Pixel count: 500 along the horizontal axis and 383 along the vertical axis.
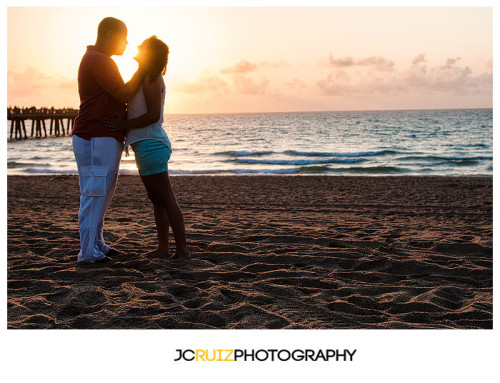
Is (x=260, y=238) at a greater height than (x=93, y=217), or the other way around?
(x=93, y=217)

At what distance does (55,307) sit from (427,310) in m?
2.38

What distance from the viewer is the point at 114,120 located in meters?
3.72

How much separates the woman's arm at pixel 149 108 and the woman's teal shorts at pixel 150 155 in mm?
148

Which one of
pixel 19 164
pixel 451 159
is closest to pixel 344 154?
pixel 451 159

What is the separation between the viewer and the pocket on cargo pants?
149 inches

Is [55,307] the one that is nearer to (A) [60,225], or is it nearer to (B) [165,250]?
(B) [165,250]

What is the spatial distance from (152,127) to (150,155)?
0.21m

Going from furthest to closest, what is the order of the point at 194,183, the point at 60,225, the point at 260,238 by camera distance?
the point at 194,183 < the point at 60,225 < the point at 260,238

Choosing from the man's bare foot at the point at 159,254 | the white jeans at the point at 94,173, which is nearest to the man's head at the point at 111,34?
the white jeans at the point at 94,173

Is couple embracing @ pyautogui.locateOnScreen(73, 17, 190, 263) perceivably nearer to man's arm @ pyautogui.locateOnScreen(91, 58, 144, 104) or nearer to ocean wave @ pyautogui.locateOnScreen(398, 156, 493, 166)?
man's arm @ pyautogui.locateOnScreen(91, 58, 144, 104)

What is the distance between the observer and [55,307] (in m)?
3.15

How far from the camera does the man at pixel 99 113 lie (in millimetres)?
3625

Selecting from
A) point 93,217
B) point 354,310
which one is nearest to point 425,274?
point 354,310

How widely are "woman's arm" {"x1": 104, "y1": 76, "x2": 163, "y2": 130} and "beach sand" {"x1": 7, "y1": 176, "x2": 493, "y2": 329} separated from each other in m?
1.15
